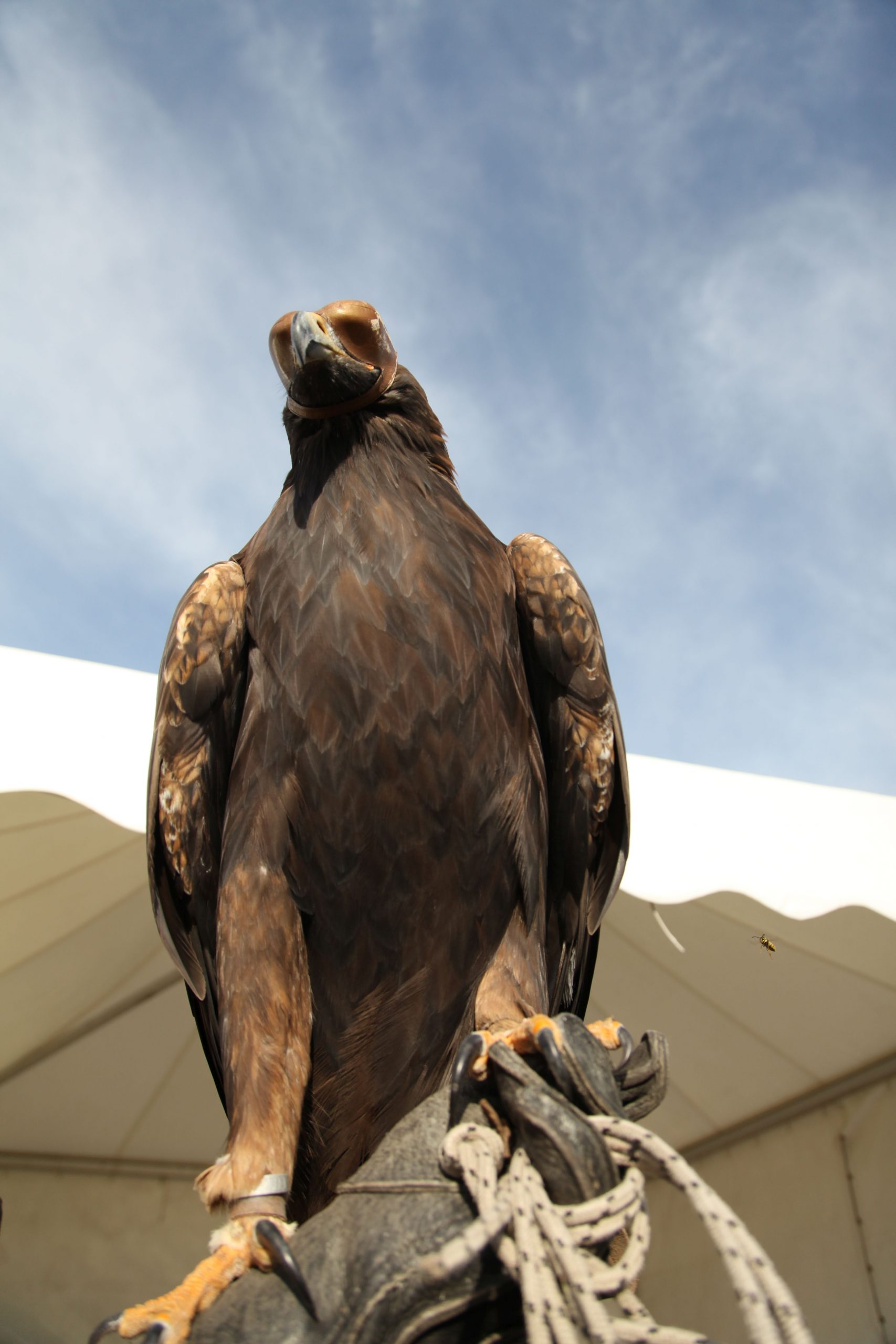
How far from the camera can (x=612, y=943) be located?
5.55 m

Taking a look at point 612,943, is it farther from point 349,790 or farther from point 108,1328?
point 108,1328

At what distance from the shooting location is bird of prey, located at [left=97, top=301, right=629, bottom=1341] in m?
1.97

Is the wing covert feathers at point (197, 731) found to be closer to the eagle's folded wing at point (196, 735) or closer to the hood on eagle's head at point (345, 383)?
the eagle's folded wing at point (196, 735)

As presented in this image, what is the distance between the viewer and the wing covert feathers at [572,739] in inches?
93.6

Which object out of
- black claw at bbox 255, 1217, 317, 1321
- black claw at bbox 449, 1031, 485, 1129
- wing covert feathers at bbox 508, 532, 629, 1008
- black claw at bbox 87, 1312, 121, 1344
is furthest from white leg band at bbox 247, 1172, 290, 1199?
wing covert feathers at bbox 508, 532, 629, 1008

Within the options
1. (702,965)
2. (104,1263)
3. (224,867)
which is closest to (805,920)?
(702,965)

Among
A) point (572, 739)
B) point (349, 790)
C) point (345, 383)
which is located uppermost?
point (345, 383)

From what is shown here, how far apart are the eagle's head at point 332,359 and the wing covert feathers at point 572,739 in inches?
23.0

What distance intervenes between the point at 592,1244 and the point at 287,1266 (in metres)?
0.42

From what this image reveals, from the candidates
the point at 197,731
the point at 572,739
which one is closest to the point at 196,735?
the point at 197,731

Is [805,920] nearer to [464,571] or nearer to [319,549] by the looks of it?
[464,571]

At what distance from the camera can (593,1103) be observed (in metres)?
1.29

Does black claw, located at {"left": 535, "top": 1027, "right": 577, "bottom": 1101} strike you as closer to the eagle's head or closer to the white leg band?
the white leg band

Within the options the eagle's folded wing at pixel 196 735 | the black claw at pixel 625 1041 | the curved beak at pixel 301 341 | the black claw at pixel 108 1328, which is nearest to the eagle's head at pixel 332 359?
the curved beak at pixel 301 341
